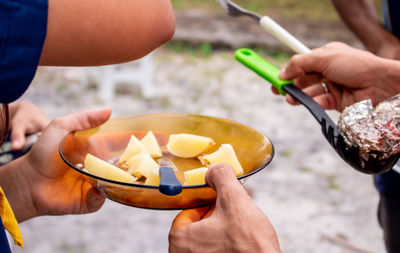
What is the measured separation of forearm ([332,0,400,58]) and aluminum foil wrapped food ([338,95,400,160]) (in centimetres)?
84

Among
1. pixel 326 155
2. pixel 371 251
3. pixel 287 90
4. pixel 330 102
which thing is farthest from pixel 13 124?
pixel 326 155

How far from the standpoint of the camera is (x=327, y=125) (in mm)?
940

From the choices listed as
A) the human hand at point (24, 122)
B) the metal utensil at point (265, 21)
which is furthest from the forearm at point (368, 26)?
the human hand at point (24, 122)

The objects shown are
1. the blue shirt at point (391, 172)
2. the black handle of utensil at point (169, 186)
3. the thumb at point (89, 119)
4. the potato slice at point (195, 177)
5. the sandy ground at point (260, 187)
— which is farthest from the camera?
the sandy ground at point (260, 187)

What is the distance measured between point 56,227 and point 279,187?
117 cm

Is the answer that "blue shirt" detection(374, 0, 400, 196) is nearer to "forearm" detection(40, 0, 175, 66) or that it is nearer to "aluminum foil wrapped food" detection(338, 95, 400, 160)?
"aluminum foil wrapped food" detection(338, 95, 400, 160)

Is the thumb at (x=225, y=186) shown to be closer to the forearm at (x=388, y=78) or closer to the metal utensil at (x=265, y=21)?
the metal utensil at (x=265, y=21)

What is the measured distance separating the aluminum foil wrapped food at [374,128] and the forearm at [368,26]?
2.75 ft

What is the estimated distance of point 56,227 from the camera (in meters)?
2.04

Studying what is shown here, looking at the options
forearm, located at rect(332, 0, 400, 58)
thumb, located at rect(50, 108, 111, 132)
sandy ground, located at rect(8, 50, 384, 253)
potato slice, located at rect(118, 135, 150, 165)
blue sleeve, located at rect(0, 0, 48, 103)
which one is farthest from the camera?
sandy ground, located at rect(8, 50, 384, 253)

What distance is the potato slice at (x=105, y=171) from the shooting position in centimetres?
71

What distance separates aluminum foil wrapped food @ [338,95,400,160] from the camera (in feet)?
2.62

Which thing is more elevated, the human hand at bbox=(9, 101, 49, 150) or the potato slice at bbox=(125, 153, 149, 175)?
the potato slice at bbox=(125, 153, 149, 175)

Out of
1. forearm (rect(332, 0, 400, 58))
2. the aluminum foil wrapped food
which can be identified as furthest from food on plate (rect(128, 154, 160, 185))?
forearm (rect(332, 0, 400, 58))
